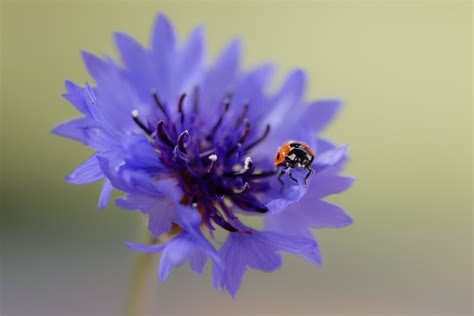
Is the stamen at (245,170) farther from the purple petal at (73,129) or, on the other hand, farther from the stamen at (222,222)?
the purple petal at (73,129)

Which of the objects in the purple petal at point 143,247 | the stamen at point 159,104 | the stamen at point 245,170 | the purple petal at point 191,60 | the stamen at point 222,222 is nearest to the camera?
the purple petal at point 143,247

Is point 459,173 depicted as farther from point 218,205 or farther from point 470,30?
point 218,205

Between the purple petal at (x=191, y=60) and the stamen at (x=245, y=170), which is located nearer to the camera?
the stamen at (x=245, y=170)

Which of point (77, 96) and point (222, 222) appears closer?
point (77, 96)

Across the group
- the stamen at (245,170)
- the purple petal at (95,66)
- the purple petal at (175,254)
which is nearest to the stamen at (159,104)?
the purple petal at (95,66)

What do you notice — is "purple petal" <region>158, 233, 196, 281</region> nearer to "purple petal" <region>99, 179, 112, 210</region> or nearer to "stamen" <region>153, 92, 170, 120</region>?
"purple petal" <region>99, 179, 112, 210</region>

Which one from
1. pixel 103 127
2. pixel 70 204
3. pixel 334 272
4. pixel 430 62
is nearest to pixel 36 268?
pixel 70 204

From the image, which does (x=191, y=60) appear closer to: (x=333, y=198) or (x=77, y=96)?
(x=77, y=96)

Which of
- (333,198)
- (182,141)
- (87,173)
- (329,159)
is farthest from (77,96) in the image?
(333,198)
